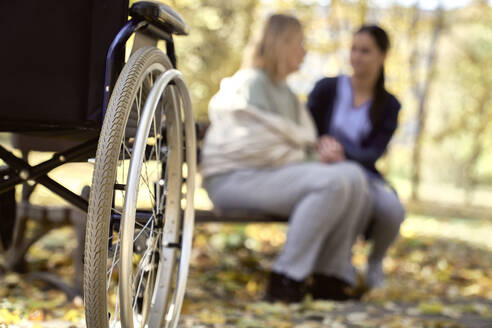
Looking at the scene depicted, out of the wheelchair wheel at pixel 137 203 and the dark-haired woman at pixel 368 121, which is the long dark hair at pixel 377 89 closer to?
the dark-haired woman at pixel 368 121

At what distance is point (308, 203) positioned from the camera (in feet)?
9.04

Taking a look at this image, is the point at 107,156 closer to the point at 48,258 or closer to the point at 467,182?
the point at 48,258

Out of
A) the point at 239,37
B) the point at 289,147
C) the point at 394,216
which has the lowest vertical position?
the point at 394,216

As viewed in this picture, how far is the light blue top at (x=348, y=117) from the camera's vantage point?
11.4 ft

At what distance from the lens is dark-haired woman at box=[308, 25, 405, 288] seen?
3227 millimetres

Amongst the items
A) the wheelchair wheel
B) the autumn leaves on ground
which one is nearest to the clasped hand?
the autumn leaves on ground

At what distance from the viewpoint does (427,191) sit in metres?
11.8

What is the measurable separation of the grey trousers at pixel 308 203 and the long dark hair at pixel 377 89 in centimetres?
57

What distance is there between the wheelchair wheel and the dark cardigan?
1.54 m

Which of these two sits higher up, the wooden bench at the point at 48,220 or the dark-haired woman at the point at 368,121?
the dark-haired woman at the point at 368,121

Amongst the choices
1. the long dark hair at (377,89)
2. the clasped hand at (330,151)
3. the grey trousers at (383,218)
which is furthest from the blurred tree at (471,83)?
the clasped hand at (330,151)

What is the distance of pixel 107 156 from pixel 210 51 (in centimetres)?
419

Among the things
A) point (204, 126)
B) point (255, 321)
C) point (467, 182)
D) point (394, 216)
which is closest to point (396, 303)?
point (394, 216)

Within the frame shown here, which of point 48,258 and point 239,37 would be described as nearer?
point 48,258
